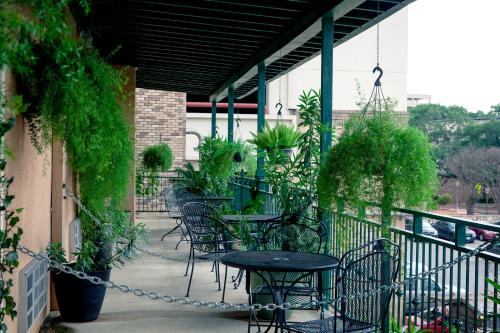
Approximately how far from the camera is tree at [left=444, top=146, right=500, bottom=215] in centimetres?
1452

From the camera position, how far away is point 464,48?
2795 centimetres

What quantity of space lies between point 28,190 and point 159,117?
10.8 m

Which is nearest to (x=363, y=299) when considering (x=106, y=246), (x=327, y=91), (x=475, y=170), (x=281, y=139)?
(x=327, y=91)

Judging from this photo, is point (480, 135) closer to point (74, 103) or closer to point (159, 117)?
point (159, 117)

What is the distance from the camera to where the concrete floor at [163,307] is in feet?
15.0

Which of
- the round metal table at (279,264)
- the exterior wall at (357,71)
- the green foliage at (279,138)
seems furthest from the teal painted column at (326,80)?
the exterior wall at (357,71)

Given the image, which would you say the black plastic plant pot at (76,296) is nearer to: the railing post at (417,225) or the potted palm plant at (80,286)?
the potted palm plant at (80,286)

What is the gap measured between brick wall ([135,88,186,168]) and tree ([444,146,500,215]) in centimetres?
654

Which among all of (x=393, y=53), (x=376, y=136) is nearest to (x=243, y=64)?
(x=376, y=136)

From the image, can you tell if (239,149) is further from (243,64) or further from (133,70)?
(133,70)

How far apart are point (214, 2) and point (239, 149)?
14.1ft

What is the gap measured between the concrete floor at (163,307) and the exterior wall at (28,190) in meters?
0.58

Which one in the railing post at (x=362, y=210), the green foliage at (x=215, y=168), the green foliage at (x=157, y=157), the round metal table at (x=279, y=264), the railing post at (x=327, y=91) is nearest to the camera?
the round metal table at (x=279, y=264)

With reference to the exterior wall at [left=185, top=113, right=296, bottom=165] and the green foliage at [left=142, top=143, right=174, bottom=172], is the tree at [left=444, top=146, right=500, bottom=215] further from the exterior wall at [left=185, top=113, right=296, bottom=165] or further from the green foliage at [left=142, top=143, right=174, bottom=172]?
the green foliage at [left=142, top=143, right=174, bottom=172]
